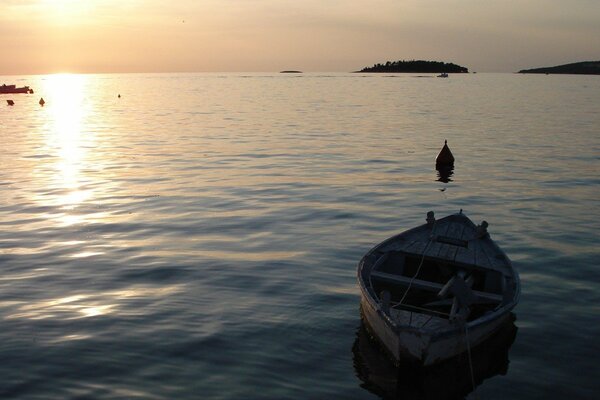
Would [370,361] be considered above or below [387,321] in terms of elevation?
below

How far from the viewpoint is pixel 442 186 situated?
1233 inches

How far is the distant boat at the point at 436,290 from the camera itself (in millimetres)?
11234

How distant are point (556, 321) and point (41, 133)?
56.5 meters

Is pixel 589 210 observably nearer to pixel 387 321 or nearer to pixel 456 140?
pixel 387 321

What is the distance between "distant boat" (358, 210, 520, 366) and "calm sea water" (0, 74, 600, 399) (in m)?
0.85

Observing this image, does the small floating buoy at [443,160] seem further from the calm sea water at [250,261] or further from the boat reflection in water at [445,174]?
the calm sea water at [250,261]

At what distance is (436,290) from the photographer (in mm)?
13867

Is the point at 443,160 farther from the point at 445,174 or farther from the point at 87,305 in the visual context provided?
the point at 87,305

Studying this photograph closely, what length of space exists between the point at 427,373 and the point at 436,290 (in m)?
2.69

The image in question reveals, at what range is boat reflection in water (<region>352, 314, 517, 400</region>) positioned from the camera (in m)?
11.3

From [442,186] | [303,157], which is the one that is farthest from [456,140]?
[442,186]

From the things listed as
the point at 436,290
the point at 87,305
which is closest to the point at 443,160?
the point at 436,290

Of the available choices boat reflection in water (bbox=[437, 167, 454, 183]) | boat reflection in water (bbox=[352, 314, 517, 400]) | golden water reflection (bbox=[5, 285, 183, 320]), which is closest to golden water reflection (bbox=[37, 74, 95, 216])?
golden water reflection (bbox=[5, 285, 183, 320])

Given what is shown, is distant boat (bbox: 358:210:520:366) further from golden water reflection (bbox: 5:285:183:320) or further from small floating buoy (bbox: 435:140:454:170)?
small floating buoy (bbox: 435:140:454:170)
